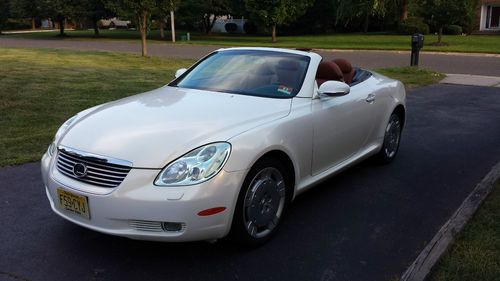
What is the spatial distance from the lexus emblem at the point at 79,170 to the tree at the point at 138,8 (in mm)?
15735

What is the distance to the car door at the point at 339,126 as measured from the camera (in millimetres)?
4383

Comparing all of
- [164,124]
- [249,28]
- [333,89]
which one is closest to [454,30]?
[249,28]

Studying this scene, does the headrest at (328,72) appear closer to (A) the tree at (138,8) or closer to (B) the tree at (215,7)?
(A) the tree at (138,8)

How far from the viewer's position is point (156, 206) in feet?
10.4

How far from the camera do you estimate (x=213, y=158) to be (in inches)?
132

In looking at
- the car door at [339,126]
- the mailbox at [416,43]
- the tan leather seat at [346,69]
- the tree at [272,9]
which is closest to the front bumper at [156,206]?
the car door at [339,126]

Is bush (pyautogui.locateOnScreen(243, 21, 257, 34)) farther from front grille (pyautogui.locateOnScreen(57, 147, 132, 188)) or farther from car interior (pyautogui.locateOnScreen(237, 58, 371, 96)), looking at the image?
front grille (pyautogui.locateOnScreen(57, 147, 132, 188))

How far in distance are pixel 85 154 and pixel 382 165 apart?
3.68 meters

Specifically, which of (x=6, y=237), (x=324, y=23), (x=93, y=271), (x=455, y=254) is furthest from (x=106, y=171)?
(x=324, y=23)

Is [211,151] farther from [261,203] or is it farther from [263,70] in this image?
[263,70]

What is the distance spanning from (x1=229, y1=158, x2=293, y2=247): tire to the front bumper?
0.50 feet

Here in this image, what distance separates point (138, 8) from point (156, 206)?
1664cm

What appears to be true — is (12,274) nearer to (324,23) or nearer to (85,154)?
Answer: (85,154)

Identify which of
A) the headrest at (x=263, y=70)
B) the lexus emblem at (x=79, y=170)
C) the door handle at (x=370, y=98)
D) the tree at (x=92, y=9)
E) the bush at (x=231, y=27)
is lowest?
the lexus emblem at (x=79, y=170)
